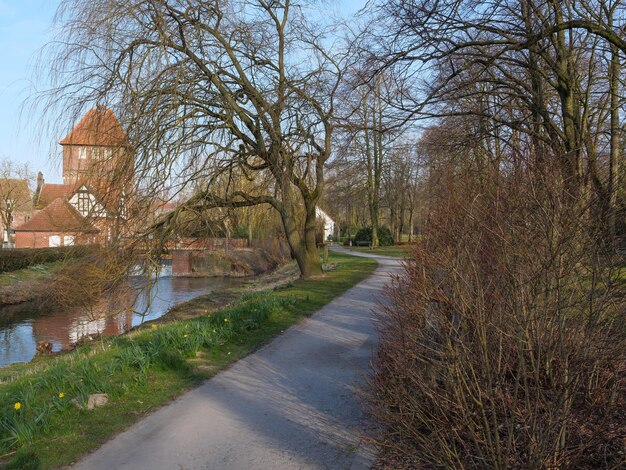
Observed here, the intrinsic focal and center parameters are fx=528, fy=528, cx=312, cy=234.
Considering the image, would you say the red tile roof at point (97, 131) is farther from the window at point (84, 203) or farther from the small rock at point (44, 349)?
the small rock at point (44, 349)

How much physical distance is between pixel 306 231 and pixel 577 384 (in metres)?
16.8

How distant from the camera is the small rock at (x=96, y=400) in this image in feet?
18.4

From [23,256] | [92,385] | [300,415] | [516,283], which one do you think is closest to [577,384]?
[516,283]

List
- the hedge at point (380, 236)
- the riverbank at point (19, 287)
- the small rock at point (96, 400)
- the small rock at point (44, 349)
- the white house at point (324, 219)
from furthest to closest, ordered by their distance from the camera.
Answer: the hedge at point (380, 236) < the white house at point (324, 219) < the riverbank at point (19, 287) < the small rock at point (44, 349) < the small rock at point (96, 400)

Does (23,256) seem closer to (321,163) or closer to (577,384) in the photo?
(321,163)

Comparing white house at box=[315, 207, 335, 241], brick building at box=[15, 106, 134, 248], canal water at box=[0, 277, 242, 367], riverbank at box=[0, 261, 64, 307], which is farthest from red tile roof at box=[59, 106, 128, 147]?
white house at box=[315, 207, 335, 241]

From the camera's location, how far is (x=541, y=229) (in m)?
3.32

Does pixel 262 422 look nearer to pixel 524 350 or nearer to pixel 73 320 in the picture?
pixel 524 350

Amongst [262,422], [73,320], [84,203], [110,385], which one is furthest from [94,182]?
[73,320]

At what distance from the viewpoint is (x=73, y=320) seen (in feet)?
59.7

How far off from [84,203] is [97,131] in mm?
1448

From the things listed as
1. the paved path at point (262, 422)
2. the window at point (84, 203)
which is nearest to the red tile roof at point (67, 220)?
the window at point (84, 203)

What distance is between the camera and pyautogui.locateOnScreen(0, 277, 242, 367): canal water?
34.6 ft

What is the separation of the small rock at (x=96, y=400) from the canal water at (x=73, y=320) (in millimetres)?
4494
